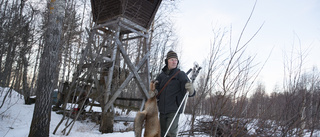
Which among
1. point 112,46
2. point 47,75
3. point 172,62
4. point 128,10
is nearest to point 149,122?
point 172,62

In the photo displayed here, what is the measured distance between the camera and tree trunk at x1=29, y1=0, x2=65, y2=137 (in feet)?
14.4

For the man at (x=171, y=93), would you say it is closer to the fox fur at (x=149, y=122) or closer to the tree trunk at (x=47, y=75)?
the fox fur at (x=149, y=122)

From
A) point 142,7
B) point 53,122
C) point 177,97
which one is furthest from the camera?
point 142,7

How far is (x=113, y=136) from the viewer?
19.2 ft

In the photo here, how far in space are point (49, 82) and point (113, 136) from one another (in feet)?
7.92

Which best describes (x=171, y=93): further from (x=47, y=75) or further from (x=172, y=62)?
(x=47, y=75)

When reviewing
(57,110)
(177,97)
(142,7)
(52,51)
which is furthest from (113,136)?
(142,7)

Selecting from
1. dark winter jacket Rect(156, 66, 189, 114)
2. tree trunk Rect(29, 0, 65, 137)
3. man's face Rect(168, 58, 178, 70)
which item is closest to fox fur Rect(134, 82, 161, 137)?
dark winter jacket Rect(156, 66, 189, 114)

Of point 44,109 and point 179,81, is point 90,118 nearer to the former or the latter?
point 44,109

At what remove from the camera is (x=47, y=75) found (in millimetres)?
4566

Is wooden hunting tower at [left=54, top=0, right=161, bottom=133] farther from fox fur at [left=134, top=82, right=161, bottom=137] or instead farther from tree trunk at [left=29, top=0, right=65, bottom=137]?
fox fur at [left=134, top=82, right=161, bottom=137]

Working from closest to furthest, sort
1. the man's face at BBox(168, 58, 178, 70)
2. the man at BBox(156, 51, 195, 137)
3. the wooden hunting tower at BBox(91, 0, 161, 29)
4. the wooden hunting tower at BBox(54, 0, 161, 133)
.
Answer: the man at BBox(156, 51, 195, 137), the man's face at BBox(168, 58, 178, 70), the wooden hunting tower at BBox(54, 0, 161, 133), the wooden hunting tower at BBox(91, 0, 161, 29)

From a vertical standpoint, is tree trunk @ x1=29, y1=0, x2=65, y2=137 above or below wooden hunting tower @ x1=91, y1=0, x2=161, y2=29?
below

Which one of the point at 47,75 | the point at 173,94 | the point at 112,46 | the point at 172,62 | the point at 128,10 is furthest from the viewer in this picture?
the point at 128,10
